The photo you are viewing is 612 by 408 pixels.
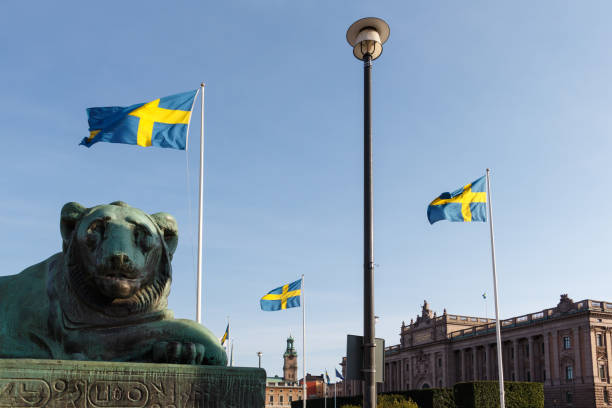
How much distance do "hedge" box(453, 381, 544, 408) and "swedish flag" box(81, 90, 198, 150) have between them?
153 feet

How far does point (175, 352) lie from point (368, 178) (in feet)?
19.0

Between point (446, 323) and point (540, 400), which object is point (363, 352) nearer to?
point (540, 400)

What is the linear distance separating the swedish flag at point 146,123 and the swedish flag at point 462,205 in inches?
400

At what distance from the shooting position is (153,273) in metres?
3.64

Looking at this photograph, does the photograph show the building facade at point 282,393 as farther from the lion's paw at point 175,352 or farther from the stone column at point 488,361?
the lion's paw at point 175,352

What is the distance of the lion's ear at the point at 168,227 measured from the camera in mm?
3799

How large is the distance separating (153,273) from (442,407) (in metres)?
56.5

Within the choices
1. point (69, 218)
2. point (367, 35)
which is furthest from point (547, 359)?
point (69, 218)

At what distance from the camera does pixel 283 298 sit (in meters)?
31.7

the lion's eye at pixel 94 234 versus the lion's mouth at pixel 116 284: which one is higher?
the lion's eye at pixel 94 234

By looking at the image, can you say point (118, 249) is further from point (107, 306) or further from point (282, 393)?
point (282, 393)

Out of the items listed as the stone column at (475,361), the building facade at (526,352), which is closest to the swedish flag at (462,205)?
the building facade at (526,352)

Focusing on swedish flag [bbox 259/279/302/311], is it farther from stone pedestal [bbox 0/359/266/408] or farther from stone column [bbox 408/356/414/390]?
stone column [bbox 408/356/414/390]

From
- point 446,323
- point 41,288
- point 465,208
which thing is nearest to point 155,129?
point 41,288
